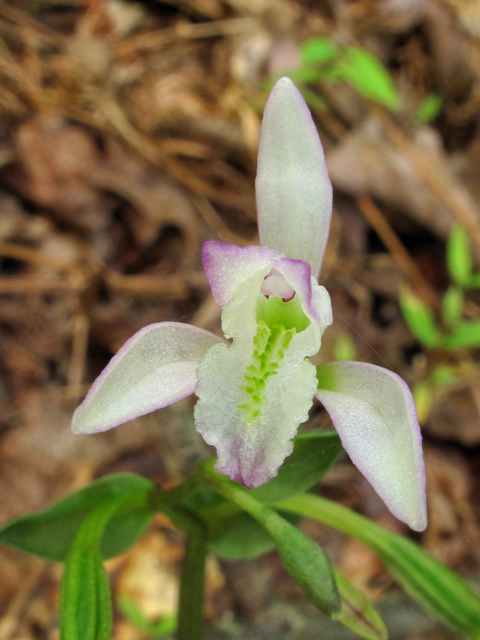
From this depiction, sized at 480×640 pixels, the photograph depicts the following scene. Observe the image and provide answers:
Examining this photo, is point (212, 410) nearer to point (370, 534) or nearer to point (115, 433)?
point (370, 534)

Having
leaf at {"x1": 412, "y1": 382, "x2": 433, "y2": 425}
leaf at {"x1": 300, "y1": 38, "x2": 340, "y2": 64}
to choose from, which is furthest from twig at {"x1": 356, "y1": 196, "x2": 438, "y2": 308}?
leaf at {"x1": 300, "y1": 38, "x2": 340, "y2": 64}

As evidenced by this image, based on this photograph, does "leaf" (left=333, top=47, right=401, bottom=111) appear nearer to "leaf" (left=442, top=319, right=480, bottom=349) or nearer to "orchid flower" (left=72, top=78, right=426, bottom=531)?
"leaf" (left=442, top=319, right=480, bottom=349)

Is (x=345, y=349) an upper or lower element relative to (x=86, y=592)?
lower

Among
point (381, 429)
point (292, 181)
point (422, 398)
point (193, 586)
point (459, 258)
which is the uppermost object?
point (292, 181)

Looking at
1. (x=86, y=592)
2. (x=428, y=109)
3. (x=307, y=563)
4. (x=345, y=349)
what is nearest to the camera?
(x=307, y=563)

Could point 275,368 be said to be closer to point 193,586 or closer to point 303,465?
point 303,465

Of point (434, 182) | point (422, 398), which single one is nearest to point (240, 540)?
point (422, 398)
